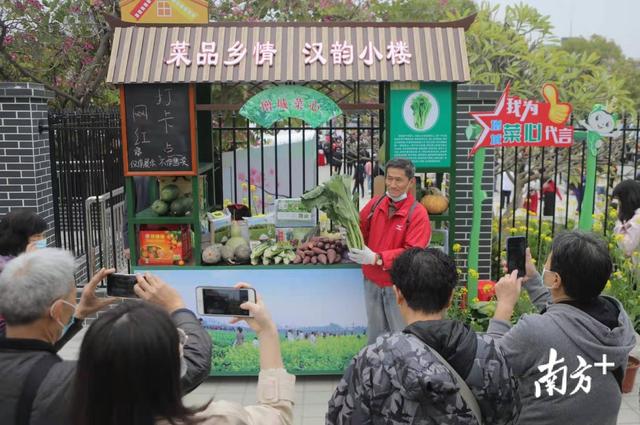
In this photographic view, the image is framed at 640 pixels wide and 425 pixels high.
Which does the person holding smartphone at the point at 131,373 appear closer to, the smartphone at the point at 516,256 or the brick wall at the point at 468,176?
the smartphone at the point at 516,256

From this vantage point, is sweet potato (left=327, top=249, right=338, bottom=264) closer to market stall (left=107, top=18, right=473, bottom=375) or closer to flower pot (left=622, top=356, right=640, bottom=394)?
market stall (left=107, top=18, right=473, bottom=375)

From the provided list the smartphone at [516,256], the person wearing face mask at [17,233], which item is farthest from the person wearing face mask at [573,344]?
the person wearing face mask at [17,233]

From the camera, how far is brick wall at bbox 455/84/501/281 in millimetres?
6027

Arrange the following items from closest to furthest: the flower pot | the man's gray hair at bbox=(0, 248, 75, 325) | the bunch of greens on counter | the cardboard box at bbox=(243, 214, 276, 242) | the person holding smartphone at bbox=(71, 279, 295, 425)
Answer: the person holding smartphone at bbox=(71, 279, 295, 425), the man's gray hair at bbox=(0, 248, 75, 325), the flower pot, the bunch of greens on counter, the cardboard box at bbox=(243, 214, 276, 242)

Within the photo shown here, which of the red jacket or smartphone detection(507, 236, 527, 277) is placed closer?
smartphone detection(507, 236, 527, 277)

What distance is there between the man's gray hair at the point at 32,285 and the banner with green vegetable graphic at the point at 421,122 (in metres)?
3.15

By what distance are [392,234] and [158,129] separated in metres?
1.92

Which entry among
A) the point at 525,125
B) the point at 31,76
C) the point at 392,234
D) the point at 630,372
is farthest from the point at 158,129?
the point at 31,76

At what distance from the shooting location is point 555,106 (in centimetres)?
491

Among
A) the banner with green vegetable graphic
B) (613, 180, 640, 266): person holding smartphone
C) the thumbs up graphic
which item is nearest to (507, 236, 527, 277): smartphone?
the banner with green vegetable graphic

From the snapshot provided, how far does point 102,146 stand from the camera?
6.54 m

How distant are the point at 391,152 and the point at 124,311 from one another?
3.48 meters

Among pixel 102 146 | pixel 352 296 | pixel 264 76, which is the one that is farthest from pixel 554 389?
pixel 102 146

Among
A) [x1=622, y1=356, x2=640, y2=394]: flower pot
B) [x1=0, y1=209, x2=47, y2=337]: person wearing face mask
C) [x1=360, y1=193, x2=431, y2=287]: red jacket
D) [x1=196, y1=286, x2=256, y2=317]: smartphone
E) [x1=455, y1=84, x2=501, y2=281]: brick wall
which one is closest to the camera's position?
[x1=196, y1=286, x2=256, y2=317]: smartphone
